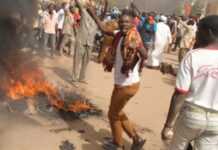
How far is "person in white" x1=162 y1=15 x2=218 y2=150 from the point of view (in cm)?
365

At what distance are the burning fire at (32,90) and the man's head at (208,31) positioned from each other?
3752mm

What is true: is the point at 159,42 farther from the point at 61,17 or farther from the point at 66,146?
the point at 66,146

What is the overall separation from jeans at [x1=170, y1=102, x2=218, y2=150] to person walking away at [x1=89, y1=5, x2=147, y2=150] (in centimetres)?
155

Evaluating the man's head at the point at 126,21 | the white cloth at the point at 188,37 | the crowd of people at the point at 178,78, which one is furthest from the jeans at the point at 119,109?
the white cloth at the point at 188,37

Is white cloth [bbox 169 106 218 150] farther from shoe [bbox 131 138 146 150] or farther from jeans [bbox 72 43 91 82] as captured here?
jeans [bbox 72 43 91 82]

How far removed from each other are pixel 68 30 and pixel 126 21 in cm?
839

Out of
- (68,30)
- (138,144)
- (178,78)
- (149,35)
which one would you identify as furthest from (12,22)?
(149,35)

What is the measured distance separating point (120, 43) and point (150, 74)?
7.62m

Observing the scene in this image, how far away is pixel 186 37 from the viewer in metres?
14.1

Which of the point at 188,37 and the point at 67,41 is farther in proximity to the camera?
the point at 188,37

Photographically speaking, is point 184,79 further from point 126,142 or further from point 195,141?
point 126,142

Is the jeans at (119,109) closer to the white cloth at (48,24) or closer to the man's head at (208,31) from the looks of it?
the man's head at (208,31)

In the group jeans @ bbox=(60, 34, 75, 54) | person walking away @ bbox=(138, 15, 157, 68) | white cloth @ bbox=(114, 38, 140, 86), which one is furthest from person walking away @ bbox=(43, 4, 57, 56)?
white cloth @ bbox=(114, 38, 140, 86)

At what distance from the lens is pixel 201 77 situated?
12.0 feet
